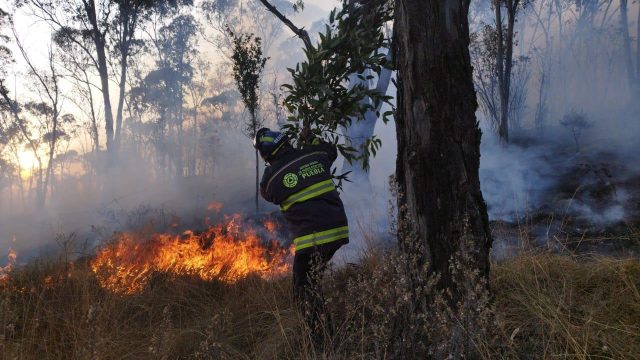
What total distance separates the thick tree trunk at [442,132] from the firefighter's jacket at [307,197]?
0.70 metres

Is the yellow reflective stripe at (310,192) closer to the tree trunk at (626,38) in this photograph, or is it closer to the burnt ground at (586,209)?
the burnt ground at (586,209)

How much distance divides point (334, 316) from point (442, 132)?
5.39ft

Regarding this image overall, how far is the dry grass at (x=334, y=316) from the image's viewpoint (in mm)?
2039

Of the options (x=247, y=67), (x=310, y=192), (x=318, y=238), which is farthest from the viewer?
(x=247, y=67)

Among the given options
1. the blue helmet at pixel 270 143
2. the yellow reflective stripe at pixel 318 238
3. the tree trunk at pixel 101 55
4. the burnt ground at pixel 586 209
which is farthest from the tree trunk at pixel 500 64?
the tree trunk at pixel 101 55

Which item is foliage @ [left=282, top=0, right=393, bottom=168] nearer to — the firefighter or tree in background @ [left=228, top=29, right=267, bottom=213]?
the firefighter

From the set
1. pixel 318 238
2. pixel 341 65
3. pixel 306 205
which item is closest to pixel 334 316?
pixel 318 238

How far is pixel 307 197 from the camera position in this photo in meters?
3.09

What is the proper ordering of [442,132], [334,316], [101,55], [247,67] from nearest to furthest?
[442,132] → [334,316] → [247,67] → [101,55]

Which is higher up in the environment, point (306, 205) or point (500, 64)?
point (500, 64)

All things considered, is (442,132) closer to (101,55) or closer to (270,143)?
(270,143)

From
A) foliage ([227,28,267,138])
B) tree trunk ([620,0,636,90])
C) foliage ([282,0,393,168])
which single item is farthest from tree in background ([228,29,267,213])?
tree trunk ([620,0,636,90])

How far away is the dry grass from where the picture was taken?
2039mm

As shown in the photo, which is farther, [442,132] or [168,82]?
[168,82]
